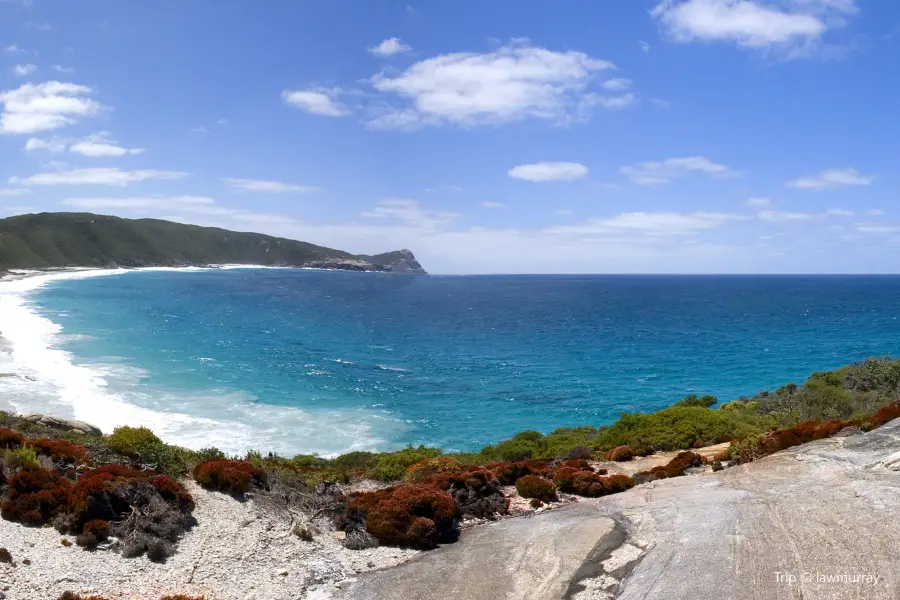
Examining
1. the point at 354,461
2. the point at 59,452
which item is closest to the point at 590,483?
the point at 354,461

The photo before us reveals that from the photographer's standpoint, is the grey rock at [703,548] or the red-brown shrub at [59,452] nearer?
the grey rock at [703,548]

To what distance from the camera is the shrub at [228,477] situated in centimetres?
Answer: 1512

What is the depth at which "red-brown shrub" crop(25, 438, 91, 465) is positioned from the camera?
15539 mm

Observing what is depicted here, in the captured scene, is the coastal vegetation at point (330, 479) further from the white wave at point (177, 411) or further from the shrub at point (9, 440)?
the white wave at point (177, 411)

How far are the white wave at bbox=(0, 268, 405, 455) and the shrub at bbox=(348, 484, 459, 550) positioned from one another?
48.2 feet

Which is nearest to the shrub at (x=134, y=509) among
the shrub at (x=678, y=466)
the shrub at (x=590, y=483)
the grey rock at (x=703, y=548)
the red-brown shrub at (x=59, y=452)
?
the red-brown shrub at (x=59, y=452)

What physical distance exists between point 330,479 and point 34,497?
774 cm

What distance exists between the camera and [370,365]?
171ft

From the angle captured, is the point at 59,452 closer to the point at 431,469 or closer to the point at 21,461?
the point at 21,461

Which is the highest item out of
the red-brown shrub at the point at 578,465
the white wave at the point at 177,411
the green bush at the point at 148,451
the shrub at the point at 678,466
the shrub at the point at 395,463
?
the green bush at the point at 148,451

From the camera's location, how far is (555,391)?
43250 millimetres

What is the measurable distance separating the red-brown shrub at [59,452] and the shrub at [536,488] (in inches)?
482

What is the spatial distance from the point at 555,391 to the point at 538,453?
18925 millimetres

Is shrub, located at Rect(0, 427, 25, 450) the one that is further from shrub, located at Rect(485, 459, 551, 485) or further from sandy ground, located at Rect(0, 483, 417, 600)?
shrub, located at Rect(485, 459, 551, 485)
